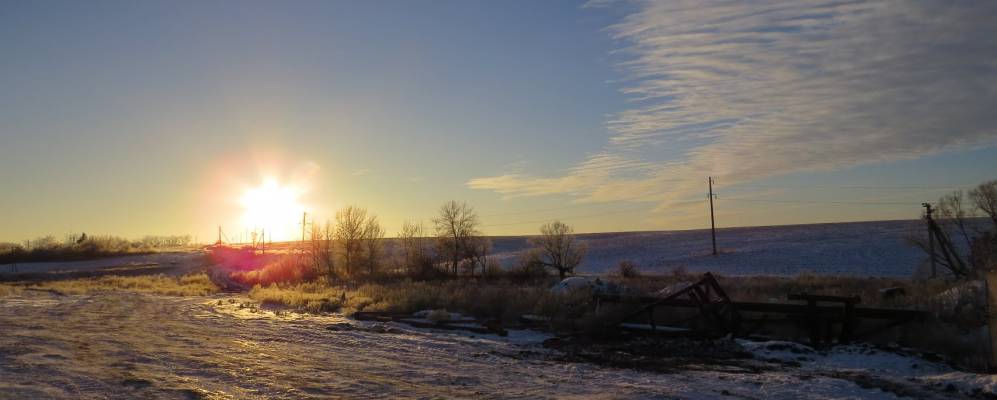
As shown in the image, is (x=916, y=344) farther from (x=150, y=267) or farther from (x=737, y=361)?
(x=150, y=267)

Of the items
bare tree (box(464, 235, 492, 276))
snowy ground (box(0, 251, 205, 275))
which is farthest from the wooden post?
snowy ground (box(0, 251, 205, 275))

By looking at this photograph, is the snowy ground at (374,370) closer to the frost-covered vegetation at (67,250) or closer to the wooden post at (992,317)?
the wooden post at (992,317)

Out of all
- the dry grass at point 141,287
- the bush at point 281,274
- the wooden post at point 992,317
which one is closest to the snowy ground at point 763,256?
the bush at point 281,274

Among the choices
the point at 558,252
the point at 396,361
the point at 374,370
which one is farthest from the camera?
the point at 558,252

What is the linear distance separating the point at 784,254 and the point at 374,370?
6099 cm

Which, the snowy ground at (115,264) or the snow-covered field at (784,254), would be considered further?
the snowy ground at (115,264)

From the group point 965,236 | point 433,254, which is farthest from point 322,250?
point 965,236

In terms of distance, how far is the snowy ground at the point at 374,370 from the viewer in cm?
1058

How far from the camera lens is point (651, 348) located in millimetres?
16000

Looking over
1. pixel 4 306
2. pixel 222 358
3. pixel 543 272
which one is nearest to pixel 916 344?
pixel 222 358

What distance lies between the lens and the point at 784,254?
2611 inches

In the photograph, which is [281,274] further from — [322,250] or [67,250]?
[67,250]

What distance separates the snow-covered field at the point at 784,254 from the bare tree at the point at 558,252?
7.02 m

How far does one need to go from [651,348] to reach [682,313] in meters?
4.30
